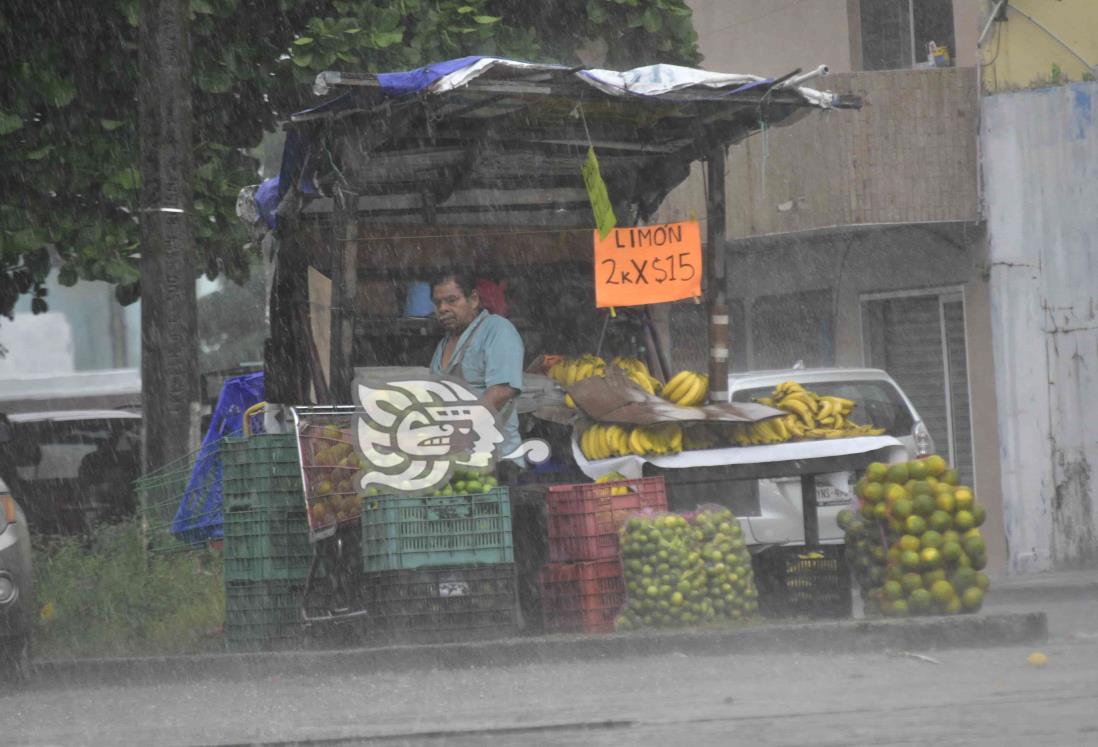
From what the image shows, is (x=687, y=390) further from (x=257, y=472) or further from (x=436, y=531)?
(x=257, y=472)

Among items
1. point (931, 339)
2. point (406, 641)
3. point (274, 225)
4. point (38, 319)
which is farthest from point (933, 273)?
point (38, 319)

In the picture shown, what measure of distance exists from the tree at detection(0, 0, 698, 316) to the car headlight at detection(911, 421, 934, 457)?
3670 mm

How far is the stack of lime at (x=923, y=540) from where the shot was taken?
26.2ft

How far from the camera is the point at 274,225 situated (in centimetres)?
993

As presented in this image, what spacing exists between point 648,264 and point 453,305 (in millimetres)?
1202

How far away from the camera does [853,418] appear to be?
11648 millimetres

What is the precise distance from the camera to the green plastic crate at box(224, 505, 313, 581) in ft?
27.0

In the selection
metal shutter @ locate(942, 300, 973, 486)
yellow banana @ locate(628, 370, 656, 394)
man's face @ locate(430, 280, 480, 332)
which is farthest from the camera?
metal shutter @ locate(942, 300, 973, 486)

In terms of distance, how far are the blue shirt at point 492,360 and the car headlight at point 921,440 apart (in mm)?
4094

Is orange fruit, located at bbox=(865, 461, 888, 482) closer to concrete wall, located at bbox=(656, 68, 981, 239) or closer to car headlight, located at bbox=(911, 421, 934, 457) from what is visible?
car headlight, located at bbox=(911, 421, 934, 457)

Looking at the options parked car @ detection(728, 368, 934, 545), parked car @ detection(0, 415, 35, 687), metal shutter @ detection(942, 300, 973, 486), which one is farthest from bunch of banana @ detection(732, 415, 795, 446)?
metal shutter @ detection(942, 300, 973, 486)

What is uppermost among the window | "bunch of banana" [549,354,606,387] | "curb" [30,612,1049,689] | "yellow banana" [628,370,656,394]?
the window

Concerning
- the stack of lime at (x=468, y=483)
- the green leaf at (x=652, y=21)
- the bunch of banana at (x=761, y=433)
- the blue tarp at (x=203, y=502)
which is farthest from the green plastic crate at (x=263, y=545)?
the green leaf at (x=652, y=21)

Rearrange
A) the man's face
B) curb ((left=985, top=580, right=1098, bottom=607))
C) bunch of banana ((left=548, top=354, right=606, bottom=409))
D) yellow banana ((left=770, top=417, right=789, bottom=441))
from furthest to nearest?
curb ((left=985, top=580, right=1098, bottom=607))
bunch of banana ((left=548, top=354, right=606, bottom=409))
the man's face
yellow banana ((left=770, top=417, right=789, bottom=441))
